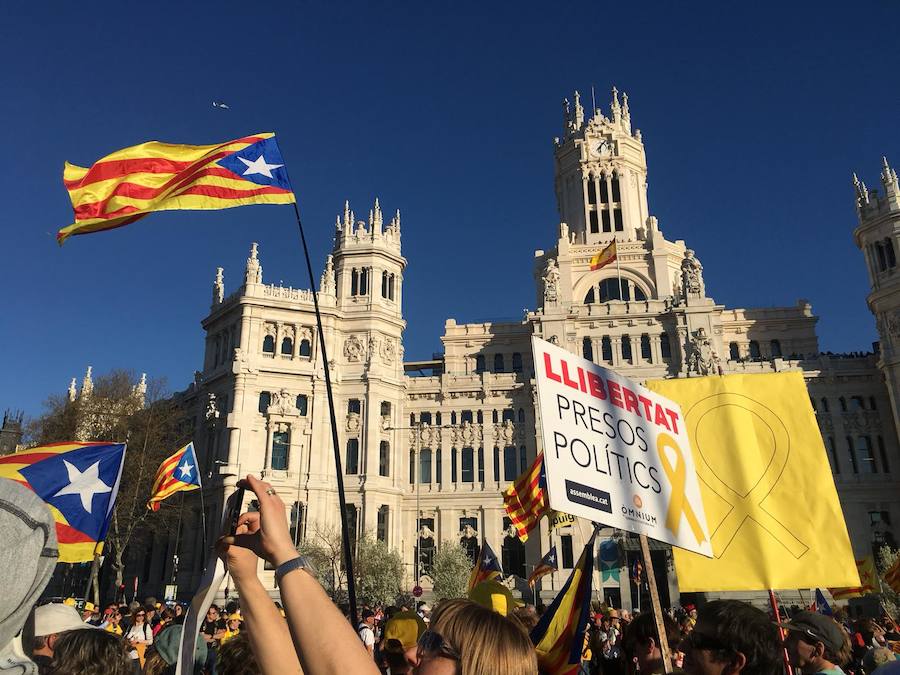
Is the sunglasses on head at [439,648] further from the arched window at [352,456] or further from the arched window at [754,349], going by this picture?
the arched window at [754,349]

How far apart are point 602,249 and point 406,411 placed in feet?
70.0

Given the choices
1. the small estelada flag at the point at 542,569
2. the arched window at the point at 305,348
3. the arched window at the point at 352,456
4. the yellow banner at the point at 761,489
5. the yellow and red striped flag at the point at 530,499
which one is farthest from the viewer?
the arched window at the point at 305,348

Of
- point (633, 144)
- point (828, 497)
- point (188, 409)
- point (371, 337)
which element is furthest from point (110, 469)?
point (633, 144)

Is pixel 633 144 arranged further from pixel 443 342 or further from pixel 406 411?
pixel 406 411

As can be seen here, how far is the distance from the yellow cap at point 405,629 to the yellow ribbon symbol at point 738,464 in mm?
3063

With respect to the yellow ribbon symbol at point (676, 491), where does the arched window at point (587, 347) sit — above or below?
above

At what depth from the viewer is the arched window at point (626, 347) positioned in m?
54.4

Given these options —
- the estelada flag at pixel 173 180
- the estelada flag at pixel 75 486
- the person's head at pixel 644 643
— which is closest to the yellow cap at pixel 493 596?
the person's head at pixel 644 643

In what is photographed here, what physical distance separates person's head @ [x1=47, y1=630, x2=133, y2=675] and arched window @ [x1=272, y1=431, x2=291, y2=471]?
46770 mm

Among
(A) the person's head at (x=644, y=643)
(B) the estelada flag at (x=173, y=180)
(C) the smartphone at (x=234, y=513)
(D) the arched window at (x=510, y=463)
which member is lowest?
(A) the person's head at (x=644, y=643)

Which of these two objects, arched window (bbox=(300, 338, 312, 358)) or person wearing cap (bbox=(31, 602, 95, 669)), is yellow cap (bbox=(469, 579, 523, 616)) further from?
arched window (bbox=(300, 338, 312, 358))

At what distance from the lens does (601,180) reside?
66.2 m

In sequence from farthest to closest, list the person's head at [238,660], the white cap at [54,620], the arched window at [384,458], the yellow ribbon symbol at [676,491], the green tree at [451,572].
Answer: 1. the arched window at [384,458]
2. the green tree at [451,572]
3. the yellow ribbon symbol at [676,491]
4. the white cap at [54,620]
5. the person's head at [238,660]

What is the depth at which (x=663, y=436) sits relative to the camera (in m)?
6.89
